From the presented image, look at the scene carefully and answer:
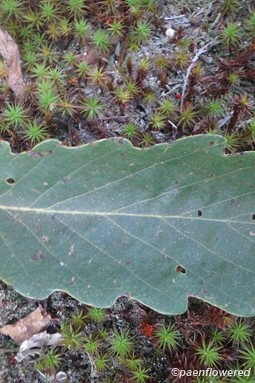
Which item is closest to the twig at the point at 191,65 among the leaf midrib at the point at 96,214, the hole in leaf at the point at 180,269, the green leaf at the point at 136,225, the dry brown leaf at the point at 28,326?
the green leaf at the point at 136,225

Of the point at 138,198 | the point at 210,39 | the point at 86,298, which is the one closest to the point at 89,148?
the point at 138,198

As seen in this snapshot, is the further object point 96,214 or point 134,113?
point 134,113

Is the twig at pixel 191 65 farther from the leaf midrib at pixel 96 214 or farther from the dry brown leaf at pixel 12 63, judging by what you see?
the dry brown leaf at pixel 12 63

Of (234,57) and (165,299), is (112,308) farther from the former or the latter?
(234,57)

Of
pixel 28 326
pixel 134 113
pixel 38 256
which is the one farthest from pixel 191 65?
pixel 28 326

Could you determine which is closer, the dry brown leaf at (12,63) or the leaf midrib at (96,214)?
the leaf midrib at (96,214)

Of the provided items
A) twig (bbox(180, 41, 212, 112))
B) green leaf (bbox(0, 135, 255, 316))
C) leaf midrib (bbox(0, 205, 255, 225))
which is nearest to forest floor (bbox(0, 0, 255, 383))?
twig (bbox(180, 41, 212, 112))

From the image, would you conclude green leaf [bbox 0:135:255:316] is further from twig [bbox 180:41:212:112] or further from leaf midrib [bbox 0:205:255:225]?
twig [bbox 180:41:212:112]

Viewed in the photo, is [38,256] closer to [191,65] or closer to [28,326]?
[28,326]
